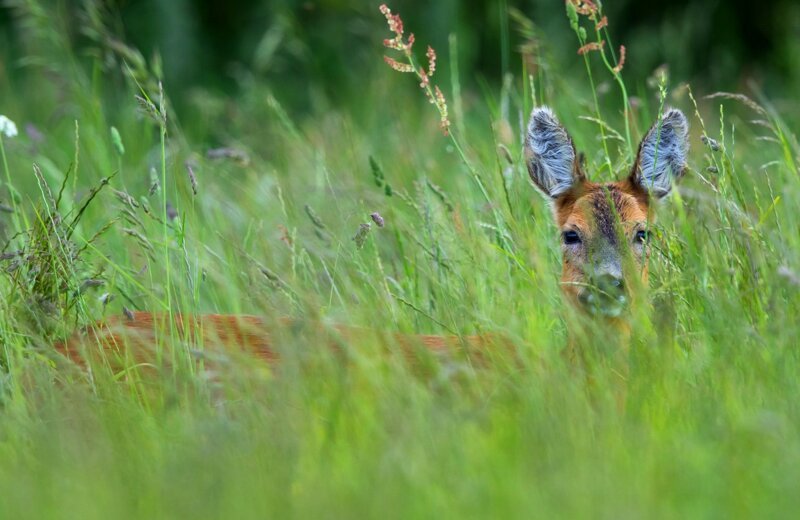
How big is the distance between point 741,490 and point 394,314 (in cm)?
163

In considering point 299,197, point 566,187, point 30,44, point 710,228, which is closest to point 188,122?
point 30,44

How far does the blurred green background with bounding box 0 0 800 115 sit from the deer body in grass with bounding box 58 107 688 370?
4.17m

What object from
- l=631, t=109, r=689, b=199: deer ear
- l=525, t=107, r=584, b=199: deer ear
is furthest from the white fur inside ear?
l=631, t=109, r=689, b=199: deer ear

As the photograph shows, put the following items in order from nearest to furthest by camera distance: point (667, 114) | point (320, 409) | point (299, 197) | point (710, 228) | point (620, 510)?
point (620, 510)
point (320, 409)
point (710, 228)
point (667, 114)
point (299, 197)

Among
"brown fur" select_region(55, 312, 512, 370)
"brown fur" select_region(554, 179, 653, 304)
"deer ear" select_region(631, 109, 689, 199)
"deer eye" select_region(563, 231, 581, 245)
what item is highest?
"deer ear" select_region(631, 109, 689, 199)

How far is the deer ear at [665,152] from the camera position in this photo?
15.5 feet

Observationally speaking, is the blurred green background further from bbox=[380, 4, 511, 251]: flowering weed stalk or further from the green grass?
bbox=[380, 4, 511, 251]: flowering weed stalk

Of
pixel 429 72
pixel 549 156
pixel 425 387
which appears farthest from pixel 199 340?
pixel 549 156

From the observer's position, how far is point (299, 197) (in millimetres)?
6367

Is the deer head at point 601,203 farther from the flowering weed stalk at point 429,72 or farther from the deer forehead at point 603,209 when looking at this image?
the flowering weed stalk at point 429,72

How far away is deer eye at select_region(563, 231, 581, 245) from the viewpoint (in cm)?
457

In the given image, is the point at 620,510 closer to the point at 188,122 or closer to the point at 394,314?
the point at 394,314

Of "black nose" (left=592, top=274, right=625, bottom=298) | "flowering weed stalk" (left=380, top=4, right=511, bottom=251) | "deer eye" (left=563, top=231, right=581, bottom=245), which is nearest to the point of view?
"black nose" (left=592, top=274, right=625, bottom=298)

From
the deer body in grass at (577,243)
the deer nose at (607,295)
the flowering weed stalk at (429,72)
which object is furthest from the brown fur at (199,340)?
the flowering weed stalk at (429,72)
